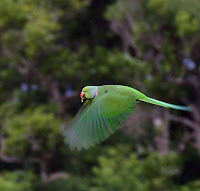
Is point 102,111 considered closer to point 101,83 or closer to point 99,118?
point 99,118

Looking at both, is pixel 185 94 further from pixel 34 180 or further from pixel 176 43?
pixel 34 180

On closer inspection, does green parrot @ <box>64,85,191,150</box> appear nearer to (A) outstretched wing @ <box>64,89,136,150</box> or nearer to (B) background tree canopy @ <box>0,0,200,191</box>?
(A) outstretched wing @ <box>64,89,136,150</box>

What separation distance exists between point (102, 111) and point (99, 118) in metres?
0.03

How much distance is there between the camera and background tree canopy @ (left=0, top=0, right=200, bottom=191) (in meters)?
1.96

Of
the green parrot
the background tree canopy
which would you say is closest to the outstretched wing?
the green parrot

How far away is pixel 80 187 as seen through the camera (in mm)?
2428

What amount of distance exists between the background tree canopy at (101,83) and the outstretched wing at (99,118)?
1.31 m

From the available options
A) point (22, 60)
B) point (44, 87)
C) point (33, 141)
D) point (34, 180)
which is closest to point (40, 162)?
point (34, 180)

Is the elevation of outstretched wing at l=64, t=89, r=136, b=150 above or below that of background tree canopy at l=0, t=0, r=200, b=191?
below

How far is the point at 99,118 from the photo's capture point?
0.58 meters

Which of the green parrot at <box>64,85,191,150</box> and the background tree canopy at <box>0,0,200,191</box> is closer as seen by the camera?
the green parrot at <box>64,85,191,150</box>

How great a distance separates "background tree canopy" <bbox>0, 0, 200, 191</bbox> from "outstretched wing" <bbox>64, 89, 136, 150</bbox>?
51.7 inches

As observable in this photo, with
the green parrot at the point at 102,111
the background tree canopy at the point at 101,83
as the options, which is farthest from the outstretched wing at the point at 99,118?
the background tree canopy at the point at 101,83

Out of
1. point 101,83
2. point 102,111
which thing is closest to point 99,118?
point 102,111
